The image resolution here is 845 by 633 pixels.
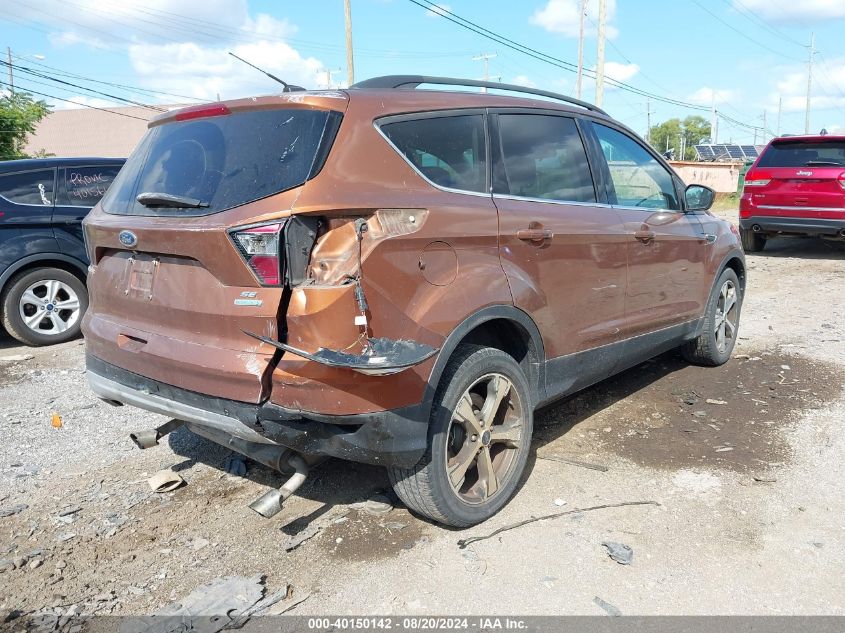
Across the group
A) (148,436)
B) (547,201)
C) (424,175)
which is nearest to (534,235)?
(547,201)

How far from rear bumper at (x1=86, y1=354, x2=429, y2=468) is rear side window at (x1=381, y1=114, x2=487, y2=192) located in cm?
104

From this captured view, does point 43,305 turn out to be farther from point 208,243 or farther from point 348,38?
point 348,38

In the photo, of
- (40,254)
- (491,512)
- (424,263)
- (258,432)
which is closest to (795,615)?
(491,512)

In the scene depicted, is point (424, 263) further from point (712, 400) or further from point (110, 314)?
point (712, 400)

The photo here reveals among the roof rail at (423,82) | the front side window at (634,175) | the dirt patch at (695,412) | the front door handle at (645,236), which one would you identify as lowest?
the dirt patch at (695,412)

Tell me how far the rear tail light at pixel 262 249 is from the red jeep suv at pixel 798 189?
10.6m

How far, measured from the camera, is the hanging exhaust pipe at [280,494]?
114 inches

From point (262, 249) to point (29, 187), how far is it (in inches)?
213

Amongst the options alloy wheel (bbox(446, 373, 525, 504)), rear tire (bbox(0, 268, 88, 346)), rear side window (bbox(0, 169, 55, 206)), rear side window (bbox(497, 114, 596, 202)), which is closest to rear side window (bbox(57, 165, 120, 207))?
rear side window (bbox(0, 169, 55, 206))

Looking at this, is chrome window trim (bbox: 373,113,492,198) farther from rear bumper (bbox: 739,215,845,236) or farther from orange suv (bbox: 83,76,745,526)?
rear bumper (bbox: 739,215,845,236)

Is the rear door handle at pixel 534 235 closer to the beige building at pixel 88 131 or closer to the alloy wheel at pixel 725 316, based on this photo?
the alloy wheel at pixel 725 316

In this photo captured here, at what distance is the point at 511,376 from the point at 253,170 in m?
1.51

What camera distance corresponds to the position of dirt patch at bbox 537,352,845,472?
165 inches

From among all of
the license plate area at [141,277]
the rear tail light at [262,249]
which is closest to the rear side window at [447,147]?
the rear tail light at [262,249]
